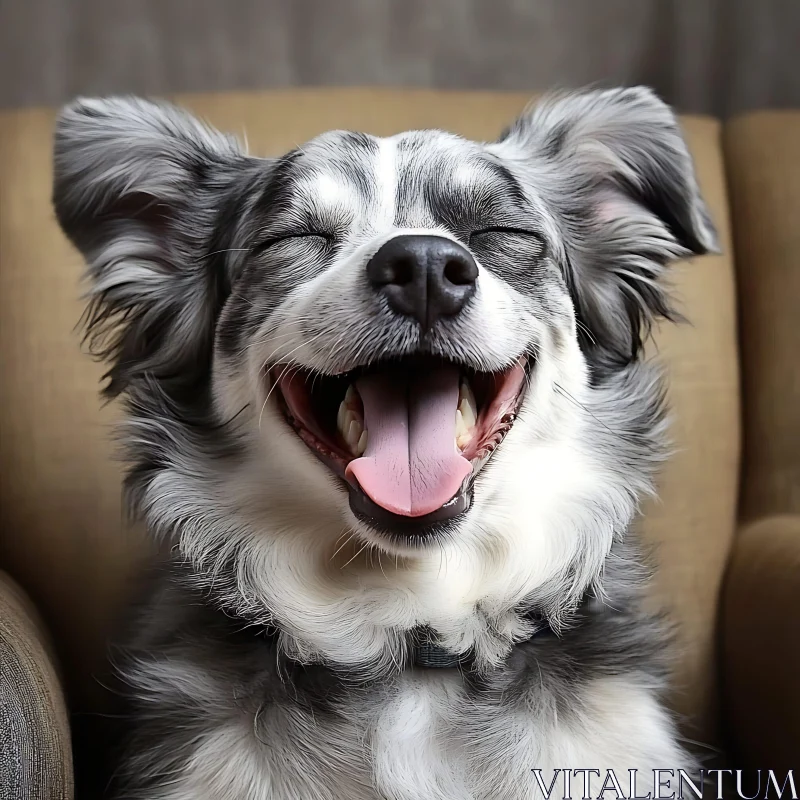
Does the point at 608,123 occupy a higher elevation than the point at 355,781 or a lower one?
higher

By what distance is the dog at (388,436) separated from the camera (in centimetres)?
105

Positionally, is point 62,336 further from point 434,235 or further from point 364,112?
point 434,235

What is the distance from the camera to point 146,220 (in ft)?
4.47

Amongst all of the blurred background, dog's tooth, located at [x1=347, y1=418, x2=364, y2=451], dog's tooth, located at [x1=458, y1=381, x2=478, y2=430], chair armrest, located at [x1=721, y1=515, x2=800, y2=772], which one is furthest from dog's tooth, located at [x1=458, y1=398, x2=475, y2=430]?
the blurred background

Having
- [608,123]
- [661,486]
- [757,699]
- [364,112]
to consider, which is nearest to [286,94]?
[364,112]

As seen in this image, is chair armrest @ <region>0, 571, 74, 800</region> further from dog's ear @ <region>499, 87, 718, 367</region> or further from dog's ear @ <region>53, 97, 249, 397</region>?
dog's ear @ <region>499, 87, 718, 367</region>

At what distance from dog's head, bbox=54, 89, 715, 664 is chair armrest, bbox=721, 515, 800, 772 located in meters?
0.34

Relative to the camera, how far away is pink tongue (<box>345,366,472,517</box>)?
101 cm

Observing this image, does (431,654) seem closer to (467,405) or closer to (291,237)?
(467,405)

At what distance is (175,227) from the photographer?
1352mm

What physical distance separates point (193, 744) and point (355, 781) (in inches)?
8.6

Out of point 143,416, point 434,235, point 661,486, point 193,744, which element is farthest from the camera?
point 661,486

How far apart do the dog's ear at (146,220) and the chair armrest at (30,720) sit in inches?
15.3

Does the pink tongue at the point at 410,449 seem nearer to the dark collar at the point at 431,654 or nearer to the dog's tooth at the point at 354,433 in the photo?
the dog's tooth at the point at 354,433
